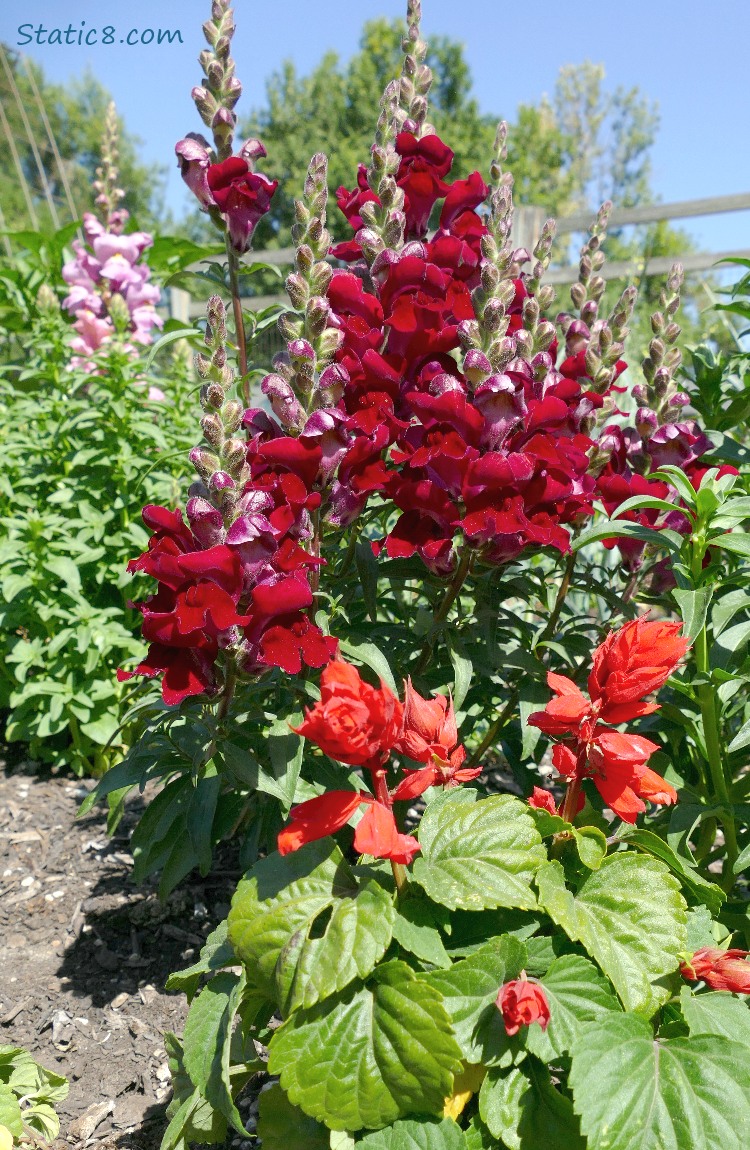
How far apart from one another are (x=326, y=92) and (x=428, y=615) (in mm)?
31698

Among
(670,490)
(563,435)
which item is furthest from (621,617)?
(563,435)

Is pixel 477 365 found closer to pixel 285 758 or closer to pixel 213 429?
pixel 213 429

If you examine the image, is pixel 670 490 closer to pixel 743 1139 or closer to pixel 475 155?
pixel 743 1139

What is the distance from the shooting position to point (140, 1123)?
6.10 ft

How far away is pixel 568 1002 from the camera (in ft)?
A: 4.31

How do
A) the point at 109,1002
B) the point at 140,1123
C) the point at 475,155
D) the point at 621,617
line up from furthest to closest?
1. the point at 475,155
2. the point at 109,1002
3. the point at 621,617
4. the point at 140,1123

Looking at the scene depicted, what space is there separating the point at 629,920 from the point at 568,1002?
5.7 inches

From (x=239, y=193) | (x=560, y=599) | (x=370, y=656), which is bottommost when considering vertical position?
(x=560, y=599)

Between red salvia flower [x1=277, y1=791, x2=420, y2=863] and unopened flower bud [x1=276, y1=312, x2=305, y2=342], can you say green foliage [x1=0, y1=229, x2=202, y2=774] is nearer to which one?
unopened flower bud [x1=276, y1=312, x2=305, y2=342]

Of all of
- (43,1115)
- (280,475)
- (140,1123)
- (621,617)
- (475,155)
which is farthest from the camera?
(475,155)

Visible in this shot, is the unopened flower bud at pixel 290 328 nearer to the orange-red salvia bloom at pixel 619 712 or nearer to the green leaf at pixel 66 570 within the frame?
the orange-red salvia bloom at pixel 619 712

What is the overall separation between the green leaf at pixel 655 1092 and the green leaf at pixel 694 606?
632mm

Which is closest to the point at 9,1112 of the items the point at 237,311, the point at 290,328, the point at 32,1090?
the point at 32,1090

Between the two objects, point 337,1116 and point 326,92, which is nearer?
point 337,1116
